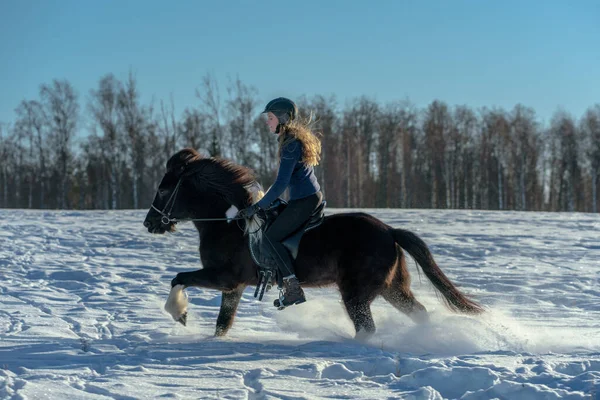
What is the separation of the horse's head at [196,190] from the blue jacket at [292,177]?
1.94ft

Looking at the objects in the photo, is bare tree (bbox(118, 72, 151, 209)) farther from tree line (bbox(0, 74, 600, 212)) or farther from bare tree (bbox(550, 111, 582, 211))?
bare tree (bbox(550, 111, 582, 211))

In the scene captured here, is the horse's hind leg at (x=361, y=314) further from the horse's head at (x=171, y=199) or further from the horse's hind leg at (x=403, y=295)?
the horse's head at (x=171, y=199)

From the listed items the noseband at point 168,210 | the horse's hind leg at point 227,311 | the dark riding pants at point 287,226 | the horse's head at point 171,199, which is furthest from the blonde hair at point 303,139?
the horse's hind leg at point 227,311

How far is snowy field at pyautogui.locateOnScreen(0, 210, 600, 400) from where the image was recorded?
431 centimetres

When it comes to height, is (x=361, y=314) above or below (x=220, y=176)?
below

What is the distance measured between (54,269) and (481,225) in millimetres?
12722

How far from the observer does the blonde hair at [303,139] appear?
5.96m

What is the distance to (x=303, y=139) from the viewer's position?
596 cm

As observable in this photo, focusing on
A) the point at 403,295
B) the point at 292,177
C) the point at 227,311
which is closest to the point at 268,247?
the point at 292,177

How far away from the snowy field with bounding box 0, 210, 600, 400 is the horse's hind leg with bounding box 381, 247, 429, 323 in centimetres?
16

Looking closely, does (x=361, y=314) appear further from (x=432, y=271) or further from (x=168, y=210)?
(x=168, y=210)

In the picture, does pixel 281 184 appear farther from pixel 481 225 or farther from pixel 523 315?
pixel 481 225

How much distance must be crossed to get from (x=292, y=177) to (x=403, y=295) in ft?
5.54

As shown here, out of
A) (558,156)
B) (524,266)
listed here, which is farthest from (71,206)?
(524,266)
